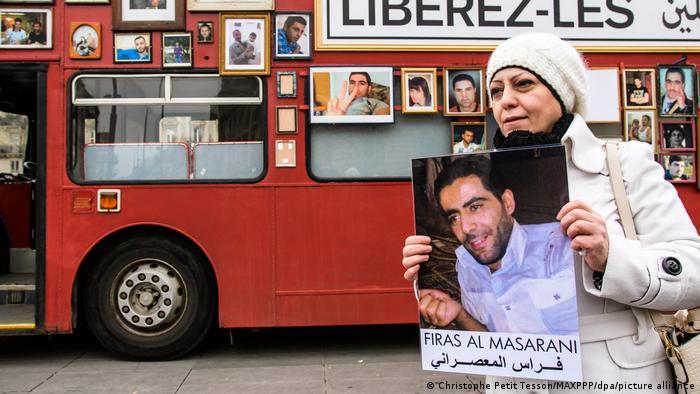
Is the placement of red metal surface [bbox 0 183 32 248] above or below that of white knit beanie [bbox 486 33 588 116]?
below

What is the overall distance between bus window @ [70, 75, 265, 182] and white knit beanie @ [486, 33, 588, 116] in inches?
137

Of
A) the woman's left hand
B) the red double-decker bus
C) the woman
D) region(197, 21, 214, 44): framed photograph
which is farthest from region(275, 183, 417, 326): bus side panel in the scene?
the woman's left hand

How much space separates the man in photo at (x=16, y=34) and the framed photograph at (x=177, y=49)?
1195 millimetres

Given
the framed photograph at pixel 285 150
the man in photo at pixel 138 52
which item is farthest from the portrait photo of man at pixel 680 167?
the man in photo at pixel 138 52

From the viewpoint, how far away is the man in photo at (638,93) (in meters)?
4.77

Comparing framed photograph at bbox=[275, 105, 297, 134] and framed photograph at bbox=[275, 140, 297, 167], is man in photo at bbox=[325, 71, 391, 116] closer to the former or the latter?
framed photograph at bbox=[275, 105, 297, 134]

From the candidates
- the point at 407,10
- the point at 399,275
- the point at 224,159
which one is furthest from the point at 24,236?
the point at 407,10

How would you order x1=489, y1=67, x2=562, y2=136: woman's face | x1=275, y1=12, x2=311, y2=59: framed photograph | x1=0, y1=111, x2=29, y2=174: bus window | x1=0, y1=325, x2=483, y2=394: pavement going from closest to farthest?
x1=489, y1=67, x2=562, y2=136: woman's face < x1=0, y1=325, x2=483, y2=394: pavement < x1=275, y1=12, x2=311, y2=59: framed photograph < x1=0, y1=111, x2=29, y2=174: bus window

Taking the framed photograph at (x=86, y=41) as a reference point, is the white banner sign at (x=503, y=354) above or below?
below

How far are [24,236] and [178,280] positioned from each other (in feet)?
8.51

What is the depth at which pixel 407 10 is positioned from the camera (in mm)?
4719

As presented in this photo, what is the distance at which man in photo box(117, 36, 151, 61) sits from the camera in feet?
15.4

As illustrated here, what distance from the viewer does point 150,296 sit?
4715mm

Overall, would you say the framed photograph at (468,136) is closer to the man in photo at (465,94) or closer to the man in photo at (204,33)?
the man in photo at (465,94)
